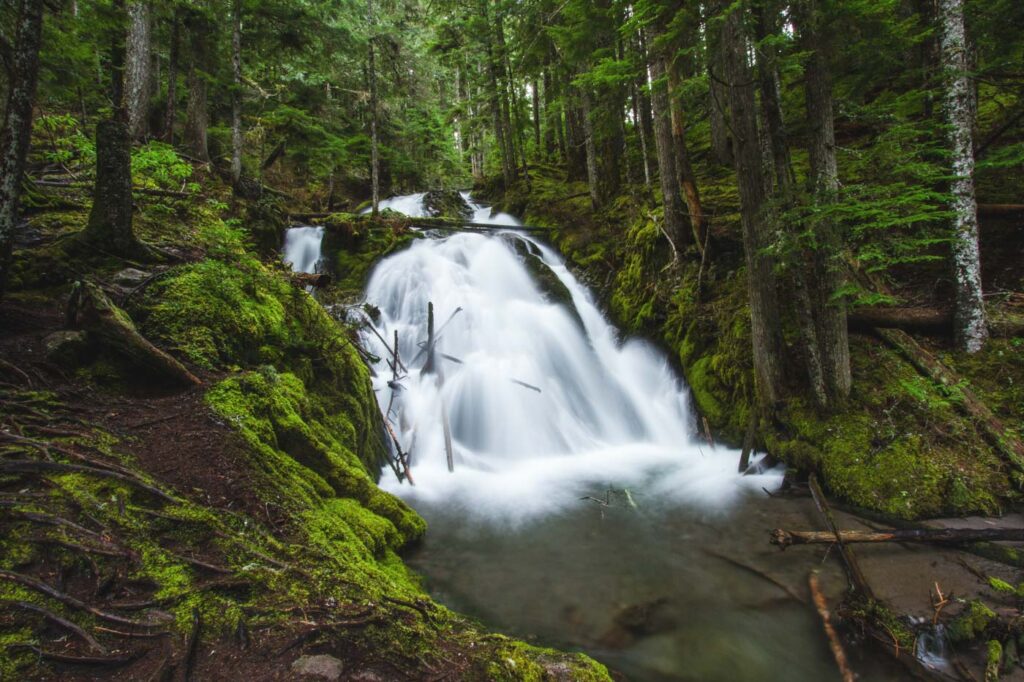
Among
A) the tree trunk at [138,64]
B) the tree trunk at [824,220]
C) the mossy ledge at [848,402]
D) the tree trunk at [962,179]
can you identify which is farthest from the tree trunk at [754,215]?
the tree trunk at [138,64]

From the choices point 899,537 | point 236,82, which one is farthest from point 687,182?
point 236,82

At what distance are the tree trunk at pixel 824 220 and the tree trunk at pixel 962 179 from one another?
138 cm

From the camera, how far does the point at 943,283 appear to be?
6.77 meters

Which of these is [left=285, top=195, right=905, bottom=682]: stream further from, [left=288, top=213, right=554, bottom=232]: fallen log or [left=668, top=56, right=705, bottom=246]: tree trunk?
[left=668, top=56, right=705, bottom=246]: tree trunk

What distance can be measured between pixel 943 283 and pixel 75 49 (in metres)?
11.3

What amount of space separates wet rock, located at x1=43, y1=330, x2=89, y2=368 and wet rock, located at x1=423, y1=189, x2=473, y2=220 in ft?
47.9

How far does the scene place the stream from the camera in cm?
406

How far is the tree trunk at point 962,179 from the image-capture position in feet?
18.6

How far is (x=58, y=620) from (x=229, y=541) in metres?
0.75

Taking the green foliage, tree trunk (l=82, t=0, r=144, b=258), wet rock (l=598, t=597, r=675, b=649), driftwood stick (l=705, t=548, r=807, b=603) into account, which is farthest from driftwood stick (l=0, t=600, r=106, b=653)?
the green foliage

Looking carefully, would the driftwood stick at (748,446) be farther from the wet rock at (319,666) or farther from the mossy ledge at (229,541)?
the wet rock at (319,666)

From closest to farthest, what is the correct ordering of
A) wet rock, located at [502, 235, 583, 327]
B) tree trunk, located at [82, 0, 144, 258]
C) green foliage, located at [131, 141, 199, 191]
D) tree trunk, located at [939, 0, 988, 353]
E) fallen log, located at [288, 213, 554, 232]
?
tree trunk, located at [82, 0, 144, 258]
tree trunk, located at [939, 0, 988, 353]
green foliage, located at [131, 141, 199, 191]
wet rock, located at [502, 235, 583, 327]
fallen log, located at [288, 213, 554, 232]

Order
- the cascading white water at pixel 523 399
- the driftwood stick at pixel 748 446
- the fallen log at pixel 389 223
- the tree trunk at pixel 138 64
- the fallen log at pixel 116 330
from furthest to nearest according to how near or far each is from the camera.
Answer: the fallen log at pixel 389 223 → the tree trunk at pixel 138 64 → the cascading white water at pixel 523 399 → the driftwood stick at pixel 748 446 → the fallen log at pixel 116 330

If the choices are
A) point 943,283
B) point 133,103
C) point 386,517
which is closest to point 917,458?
point 943,283
